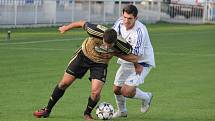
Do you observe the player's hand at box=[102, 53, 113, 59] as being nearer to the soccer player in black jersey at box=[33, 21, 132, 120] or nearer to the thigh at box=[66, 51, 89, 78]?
the soccer player in black jersey at box=[33, 21, 132, 120]

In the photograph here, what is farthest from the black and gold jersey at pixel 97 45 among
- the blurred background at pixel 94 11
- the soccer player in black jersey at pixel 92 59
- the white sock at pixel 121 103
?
the blurred background at pixel 94 11

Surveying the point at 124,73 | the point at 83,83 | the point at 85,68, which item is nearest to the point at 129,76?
the point at 124,73

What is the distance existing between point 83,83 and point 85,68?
5583mm

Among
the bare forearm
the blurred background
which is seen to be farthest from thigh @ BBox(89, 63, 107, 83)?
the blurred background

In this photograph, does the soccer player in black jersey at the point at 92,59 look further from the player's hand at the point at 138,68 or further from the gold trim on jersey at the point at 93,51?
the player's hand at the point at 138,68

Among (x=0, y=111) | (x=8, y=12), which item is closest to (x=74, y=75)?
(x=0, y=111)

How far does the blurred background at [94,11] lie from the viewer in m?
40.8

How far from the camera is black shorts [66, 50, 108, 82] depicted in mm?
11484

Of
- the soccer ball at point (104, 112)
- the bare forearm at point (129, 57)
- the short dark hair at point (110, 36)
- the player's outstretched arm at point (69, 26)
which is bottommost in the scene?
the soccer ball at point (104, 112)

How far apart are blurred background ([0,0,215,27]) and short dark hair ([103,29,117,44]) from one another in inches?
1147

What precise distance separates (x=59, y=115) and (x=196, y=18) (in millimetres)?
45208

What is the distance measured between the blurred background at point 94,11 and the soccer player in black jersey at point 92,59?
1115 inches

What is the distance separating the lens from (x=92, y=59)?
1151cm

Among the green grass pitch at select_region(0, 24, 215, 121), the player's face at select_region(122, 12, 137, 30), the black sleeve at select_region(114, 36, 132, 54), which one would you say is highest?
the player's face at select_region(122, 12, 137, 30)
